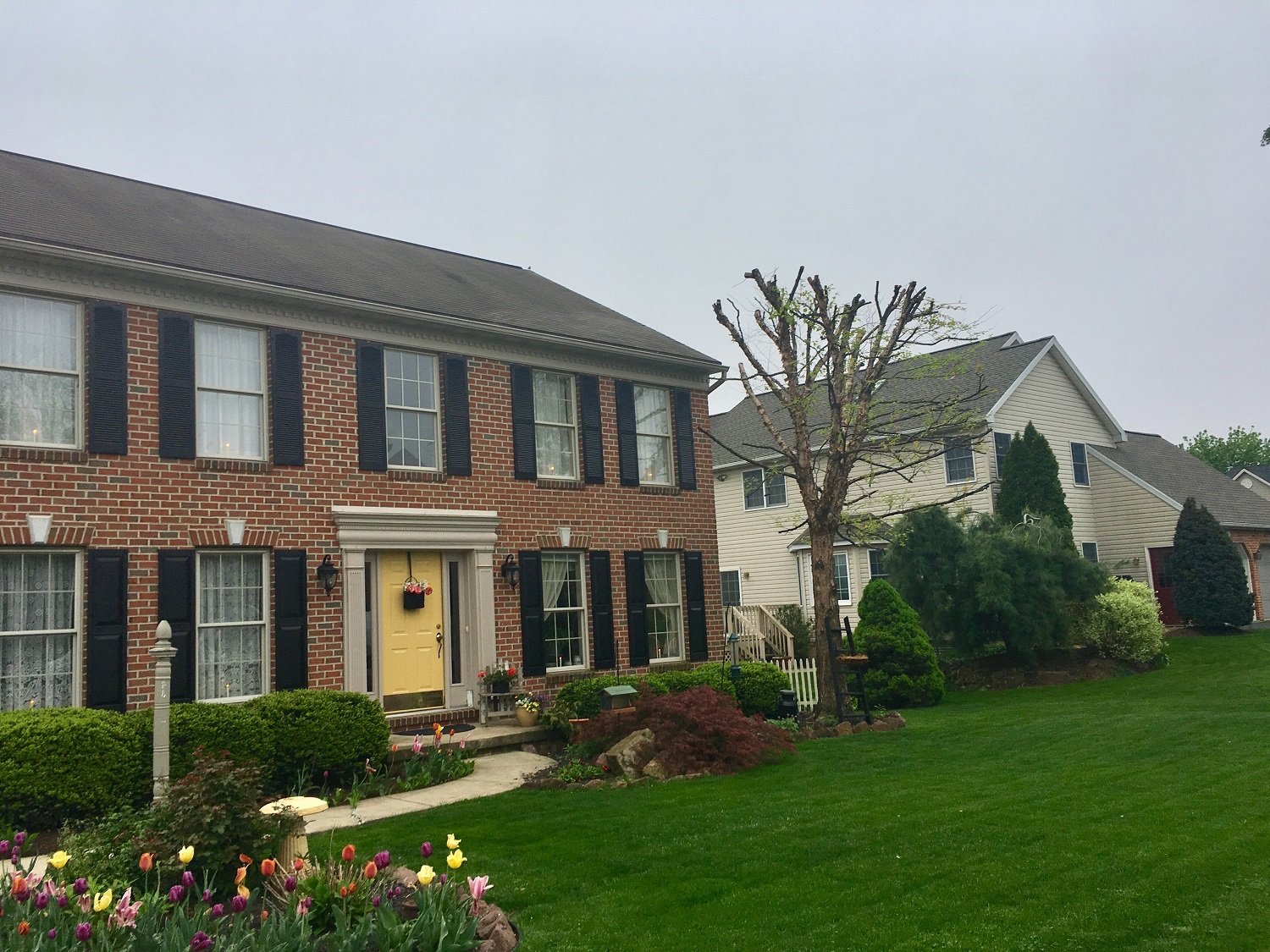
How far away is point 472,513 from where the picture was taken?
45.3 feet

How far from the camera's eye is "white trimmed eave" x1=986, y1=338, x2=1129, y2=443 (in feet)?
82.9

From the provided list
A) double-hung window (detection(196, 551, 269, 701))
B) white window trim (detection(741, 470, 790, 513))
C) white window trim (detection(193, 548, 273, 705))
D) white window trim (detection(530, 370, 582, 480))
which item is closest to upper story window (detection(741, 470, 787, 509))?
white window trim (detection(741, 470, 790, 513))

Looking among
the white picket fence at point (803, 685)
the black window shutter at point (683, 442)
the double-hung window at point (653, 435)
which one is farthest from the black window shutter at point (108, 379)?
the white picket fence at point (803, 685)

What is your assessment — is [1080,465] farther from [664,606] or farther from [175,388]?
[175,388]

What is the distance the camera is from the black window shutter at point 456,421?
13781 mm

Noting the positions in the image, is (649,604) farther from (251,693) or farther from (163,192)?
(163,192)

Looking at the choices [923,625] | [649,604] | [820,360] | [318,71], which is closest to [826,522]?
[820,360]

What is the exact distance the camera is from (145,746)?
959 centimetres

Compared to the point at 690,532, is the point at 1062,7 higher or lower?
higher

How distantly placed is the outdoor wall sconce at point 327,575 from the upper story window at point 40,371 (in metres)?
3.06

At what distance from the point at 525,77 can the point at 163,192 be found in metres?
6.74

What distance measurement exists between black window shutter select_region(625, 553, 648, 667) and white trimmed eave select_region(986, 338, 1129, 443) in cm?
1280

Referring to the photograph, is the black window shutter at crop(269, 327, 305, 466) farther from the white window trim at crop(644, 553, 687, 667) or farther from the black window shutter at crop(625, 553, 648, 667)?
the white window trim at crop(644, 553, 687, 667)

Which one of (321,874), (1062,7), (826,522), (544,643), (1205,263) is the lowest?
(321,874)
